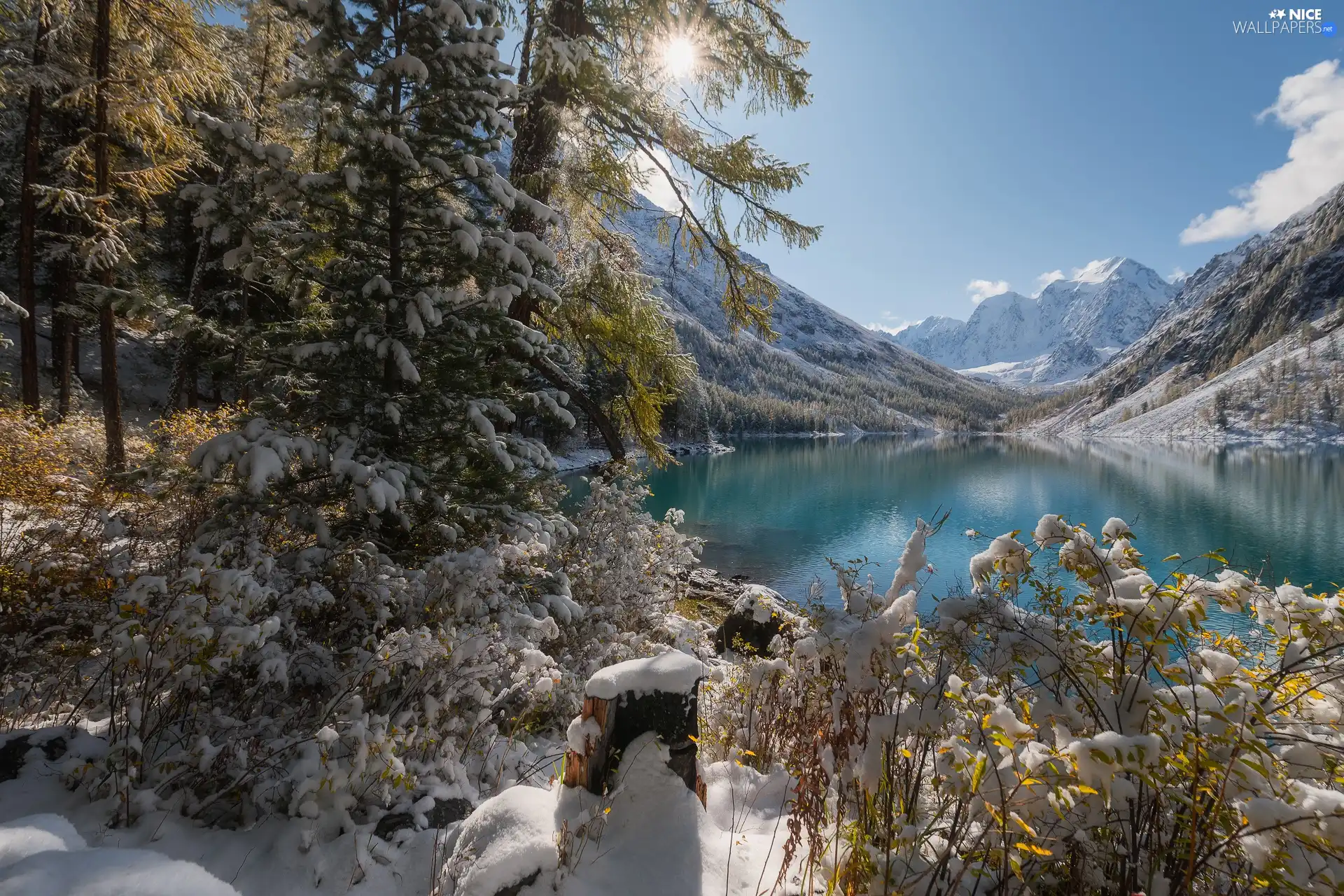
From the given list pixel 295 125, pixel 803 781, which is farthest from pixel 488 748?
pixel 295 125

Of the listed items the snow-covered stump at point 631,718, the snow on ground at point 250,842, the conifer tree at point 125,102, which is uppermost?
the conifer tree at point 125,102

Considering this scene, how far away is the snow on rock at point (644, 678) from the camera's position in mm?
2762

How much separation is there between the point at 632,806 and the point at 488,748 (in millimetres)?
1339

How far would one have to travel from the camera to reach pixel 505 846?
2.36m

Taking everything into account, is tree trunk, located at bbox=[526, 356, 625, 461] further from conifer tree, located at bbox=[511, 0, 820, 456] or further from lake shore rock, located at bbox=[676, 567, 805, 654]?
lake shore rock, located at bbox=[676, 567, 805, 654]

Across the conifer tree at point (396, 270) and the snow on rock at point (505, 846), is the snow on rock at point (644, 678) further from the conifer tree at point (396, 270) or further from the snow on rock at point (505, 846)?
the conifer tree at point (396, 270)

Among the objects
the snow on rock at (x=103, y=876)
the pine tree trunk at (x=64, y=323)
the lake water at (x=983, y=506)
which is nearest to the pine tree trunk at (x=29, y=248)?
the pine tree trunk at (x=64, y=323)

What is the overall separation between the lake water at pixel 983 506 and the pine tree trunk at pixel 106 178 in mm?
10947

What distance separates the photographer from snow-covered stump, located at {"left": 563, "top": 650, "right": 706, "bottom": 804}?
8.95 feet

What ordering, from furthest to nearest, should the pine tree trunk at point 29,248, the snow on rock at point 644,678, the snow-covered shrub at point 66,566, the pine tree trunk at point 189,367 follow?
1. the pine tree trunk at point 189,367
2. the pine tree trunk at point 29,248
3. the snow-covered shrub at point 66,566
4. the snow on rock at point 644,678

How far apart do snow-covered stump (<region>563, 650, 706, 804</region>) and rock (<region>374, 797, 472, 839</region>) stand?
73 centimetres

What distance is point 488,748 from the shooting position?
3576mm

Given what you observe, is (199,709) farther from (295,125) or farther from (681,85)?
(681,85)

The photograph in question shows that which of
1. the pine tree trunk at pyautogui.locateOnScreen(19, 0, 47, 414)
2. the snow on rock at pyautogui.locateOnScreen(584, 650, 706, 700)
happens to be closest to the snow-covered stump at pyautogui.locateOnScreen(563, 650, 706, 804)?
the snow on rock at pyautogui.locateOnScreen(584, 650, 706, 700)
